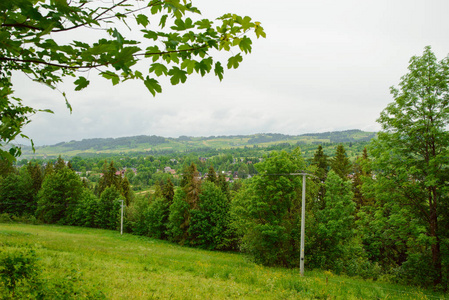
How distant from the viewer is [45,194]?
171 ft

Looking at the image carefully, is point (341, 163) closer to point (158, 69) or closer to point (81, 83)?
point (158, 69)

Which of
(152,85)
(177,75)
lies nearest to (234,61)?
(177,75)

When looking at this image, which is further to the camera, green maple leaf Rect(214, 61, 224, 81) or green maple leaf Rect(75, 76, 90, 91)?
green maple leaf Rect(214, 61, 224, 81)

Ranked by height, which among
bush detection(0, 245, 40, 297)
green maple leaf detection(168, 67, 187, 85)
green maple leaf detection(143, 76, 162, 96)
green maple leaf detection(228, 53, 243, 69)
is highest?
green maple leaf detection(228, 53, 243, 69)

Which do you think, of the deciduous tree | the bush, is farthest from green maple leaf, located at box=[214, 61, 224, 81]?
the deciduous tree

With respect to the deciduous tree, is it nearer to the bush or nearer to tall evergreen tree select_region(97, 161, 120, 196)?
the bush

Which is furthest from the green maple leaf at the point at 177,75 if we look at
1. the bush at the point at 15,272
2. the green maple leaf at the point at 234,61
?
the bush at the point at 15,272

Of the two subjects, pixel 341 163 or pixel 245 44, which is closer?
pixel 245 44

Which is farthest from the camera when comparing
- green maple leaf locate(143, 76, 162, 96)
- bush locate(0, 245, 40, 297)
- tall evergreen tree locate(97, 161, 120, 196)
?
tall evergreen tree locate(97, 161, 120, 196)

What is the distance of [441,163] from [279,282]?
10.4 meters

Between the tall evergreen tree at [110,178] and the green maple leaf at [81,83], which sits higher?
the green maple leaf at [81,83]

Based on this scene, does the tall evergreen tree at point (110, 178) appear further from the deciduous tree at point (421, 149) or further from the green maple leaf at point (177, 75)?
the green maple leaf at point (177, 75)

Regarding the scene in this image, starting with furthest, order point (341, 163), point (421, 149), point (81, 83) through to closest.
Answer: point (341, 163)
point (421, 149)
point (81, 83)

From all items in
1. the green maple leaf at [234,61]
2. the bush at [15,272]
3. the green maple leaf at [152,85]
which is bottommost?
the bush at [15,272]
